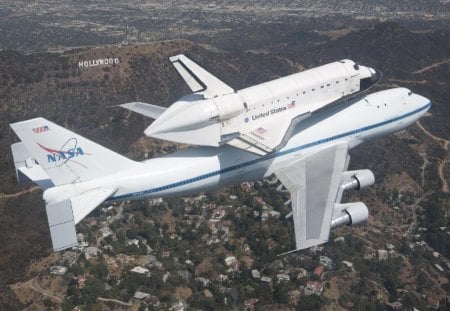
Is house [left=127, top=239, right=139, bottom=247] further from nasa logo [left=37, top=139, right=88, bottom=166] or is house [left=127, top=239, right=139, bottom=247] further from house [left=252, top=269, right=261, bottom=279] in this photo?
nasa logo [left=37, top=139, right=88, bottom=166]

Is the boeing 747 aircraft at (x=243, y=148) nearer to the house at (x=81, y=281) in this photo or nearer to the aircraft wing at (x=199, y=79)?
the aircraft wing at (x=199, y=79)

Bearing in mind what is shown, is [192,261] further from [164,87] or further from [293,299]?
[164,87]

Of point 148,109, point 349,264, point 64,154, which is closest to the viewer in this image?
point 64,154

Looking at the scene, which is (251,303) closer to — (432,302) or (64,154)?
(432,302)

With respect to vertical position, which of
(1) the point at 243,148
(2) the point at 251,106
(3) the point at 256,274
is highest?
(2) the point at 251,106

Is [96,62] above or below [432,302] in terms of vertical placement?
above

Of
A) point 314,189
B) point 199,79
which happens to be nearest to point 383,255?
point 314,189
